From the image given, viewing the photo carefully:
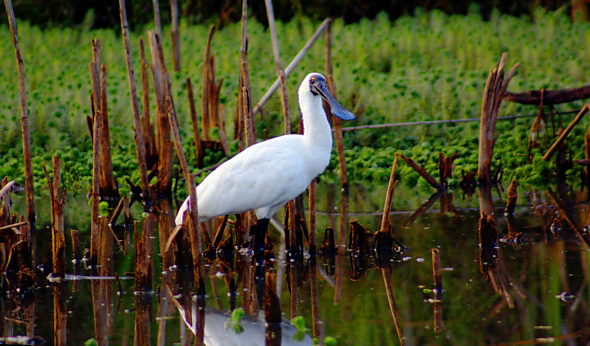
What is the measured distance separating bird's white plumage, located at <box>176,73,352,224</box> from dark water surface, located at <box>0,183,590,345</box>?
529 millimetres

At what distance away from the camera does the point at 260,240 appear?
7879mm

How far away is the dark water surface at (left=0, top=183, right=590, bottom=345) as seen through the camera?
19.6ft

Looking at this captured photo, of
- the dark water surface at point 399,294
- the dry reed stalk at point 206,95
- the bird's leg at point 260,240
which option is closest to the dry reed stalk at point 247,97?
the bird's leg at point 260,240

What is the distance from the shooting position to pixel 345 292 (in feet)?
22.9

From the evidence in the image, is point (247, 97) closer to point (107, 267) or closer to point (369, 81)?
point (107, 267)

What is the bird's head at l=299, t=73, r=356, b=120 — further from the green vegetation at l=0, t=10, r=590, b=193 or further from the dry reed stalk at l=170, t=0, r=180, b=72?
the dry reed stalk at l=170, t=0, r=180, b=72

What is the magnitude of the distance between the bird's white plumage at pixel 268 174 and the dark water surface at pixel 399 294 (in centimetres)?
53

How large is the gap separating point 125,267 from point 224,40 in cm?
1385

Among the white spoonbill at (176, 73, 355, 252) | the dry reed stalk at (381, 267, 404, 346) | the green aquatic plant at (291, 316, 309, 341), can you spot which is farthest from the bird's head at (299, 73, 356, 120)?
the green aquatic plant at (291, 316, 309, 341)

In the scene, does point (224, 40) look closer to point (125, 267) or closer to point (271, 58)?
point (271, 58)

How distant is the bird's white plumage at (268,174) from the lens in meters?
7.64

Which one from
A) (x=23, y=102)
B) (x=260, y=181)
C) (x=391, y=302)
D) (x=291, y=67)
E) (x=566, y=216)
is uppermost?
(x=291, y=67)

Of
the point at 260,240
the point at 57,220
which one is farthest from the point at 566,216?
the point at 57,220

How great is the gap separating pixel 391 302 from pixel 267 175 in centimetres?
162
